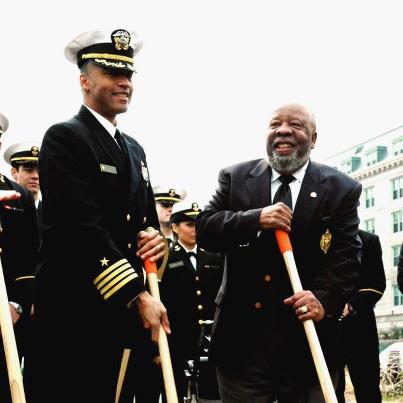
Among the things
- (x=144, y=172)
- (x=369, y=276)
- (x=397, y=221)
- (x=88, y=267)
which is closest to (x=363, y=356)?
(x=369, y=276)

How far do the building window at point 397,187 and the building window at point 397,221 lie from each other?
1297 millimetres

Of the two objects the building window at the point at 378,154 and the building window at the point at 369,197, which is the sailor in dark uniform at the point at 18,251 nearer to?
the building window at the point at 369,197

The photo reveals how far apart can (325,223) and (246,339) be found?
83 centimetres

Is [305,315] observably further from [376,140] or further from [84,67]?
[376,140]

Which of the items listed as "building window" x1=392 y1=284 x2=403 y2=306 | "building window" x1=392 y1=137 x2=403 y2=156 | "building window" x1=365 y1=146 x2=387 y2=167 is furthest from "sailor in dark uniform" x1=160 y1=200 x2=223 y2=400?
"building window" x1=365 y1=146 x2=387 y2=167

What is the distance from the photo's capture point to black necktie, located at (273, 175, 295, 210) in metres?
5.32

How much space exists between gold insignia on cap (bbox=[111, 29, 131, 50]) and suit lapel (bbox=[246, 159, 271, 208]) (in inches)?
43.1

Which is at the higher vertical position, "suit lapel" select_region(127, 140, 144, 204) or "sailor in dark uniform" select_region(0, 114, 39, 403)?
"suit lapel" select_region(127, 140, 144, 204)

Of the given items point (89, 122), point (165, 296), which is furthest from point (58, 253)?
point (165, 296)

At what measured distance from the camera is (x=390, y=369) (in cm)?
1405

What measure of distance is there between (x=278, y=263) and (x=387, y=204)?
64574 millimetres

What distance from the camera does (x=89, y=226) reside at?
451 cm

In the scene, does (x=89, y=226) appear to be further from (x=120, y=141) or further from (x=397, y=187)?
(x=397, y=187)

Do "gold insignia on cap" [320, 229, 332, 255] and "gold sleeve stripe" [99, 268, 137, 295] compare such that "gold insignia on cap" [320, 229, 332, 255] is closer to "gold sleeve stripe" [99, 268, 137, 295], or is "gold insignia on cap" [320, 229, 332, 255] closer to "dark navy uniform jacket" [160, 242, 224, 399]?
"gold sleeve stripe" [99, 268, 137, 295]
